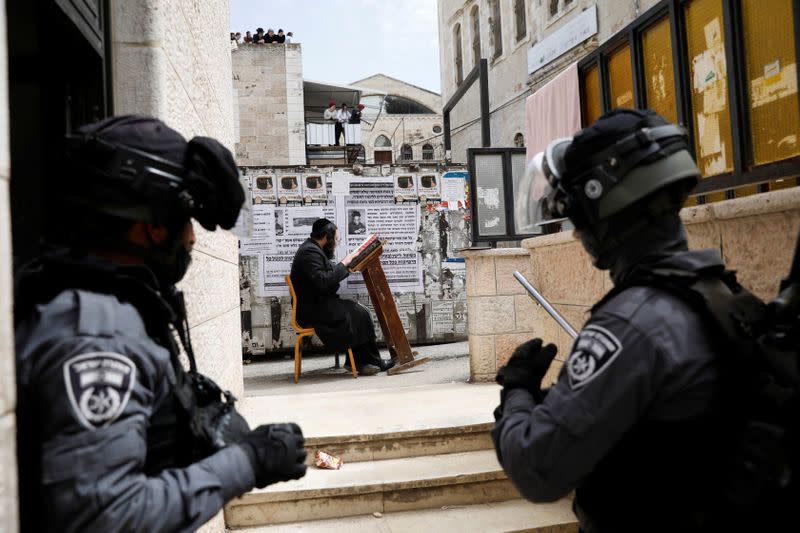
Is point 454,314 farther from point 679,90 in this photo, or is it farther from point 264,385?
point 679,90

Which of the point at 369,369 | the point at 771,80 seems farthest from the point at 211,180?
the point at 369,369

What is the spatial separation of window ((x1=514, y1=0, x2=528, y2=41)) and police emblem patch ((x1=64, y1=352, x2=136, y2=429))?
17.7 m

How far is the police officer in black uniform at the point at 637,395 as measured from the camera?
3.91 ft

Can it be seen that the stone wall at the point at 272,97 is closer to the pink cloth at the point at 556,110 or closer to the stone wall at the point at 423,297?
the stone wall at the point at 423,297

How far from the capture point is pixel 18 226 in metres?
1.88

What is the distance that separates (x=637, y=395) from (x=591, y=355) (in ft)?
0.38

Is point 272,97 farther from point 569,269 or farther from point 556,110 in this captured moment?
point 569,269

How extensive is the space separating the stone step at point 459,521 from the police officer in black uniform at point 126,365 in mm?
2086

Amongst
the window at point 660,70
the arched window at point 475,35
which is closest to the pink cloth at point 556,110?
the window at point 660,70

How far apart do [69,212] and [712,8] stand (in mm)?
2802

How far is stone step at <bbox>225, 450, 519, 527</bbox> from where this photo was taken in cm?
323

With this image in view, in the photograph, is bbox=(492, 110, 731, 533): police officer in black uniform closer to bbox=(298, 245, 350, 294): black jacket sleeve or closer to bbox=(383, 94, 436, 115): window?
bbox=(298, 245, 350, 294): black jacket sleeve

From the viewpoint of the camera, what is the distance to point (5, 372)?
88 centimetres

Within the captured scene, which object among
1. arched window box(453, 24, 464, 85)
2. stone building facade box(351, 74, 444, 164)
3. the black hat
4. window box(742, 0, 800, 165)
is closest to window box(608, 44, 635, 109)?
window box(742, 0, 800, 165)
